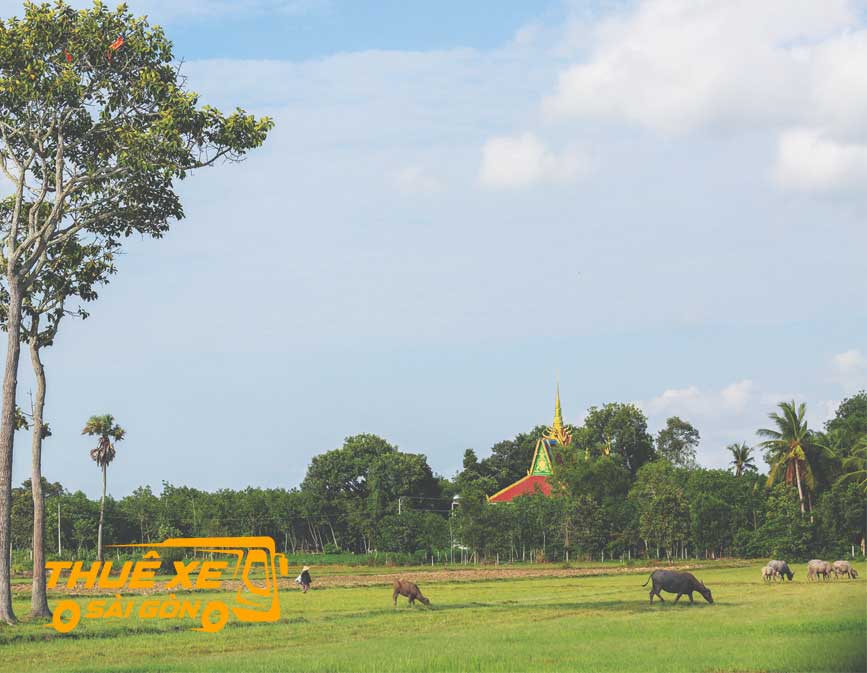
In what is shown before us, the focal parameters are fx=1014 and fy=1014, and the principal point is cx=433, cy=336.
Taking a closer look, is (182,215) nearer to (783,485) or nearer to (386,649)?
(386,649)

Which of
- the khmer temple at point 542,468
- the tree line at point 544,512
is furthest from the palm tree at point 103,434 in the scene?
the khmer temple at point 542,468

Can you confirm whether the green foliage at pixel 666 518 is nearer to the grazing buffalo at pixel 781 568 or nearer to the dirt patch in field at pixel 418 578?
the dirt patch in field at pixel 418 578

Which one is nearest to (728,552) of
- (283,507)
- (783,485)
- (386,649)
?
(783,485)

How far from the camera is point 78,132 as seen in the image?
22719 millimetres

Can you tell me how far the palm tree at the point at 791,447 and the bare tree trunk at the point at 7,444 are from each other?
48.1 metres

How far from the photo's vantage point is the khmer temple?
255 ft

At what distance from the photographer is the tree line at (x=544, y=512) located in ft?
192

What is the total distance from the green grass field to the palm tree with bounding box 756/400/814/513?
1342 inches

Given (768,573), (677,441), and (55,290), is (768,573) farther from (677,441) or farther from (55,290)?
(677,441)

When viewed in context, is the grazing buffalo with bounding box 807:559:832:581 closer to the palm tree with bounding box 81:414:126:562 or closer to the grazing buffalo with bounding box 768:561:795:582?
A: the grazing buffalo with bounding box 768:561:795:582

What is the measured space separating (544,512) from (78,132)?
4528 centimetres

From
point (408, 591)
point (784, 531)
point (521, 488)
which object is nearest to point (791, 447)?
point (784, 531)

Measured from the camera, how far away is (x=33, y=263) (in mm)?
22734

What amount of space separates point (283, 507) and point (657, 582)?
49879mm
